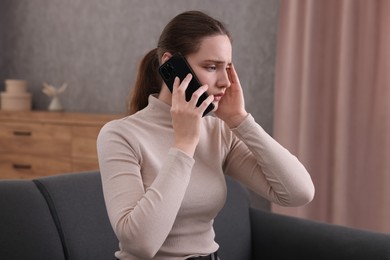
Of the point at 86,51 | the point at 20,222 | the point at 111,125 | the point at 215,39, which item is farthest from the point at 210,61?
the point at 86,51

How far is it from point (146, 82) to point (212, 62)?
1.12ft

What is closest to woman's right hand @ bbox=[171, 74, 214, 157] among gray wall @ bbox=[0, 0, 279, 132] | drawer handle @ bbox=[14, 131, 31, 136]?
gray wall @ bbox=[0, 0, 279, 132]

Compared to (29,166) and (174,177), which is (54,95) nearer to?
(29,166)

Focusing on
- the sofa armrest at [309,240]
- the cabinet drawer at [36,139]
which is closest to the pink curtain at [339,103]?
the sofa armrest at [309,240]

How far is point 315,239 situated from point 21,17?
12.1 feet

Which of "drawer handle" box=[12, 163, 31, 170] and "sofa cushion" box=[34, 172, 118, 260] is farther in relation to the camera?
"drawer handle" box=[12, 163, 31, 170]

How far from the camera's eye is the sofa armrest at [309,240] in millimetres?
2281

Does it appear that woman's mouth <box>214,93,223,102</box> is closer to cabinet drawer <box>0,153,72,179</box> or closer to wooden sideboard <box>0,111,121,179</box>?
wooden sideboard <box>0,111,121,179</box>

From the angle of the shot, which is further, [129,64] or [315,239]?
[129,64]

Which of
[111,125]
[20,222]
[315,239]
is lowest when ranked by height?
[315,239]

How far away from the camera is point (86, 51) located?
4.96 metres

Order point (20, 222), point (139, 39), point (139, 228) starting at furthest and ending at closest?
point (139, 39), point (20, 222), point (139, 228)

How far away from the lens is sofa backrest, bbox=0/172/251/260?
6.45 feet

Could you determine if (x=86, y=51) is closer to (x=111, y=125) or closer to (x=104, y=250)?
(x=104, y=250)
